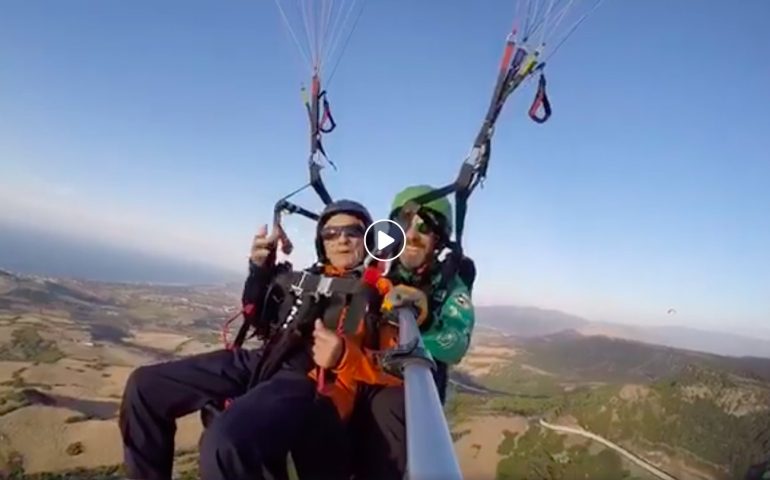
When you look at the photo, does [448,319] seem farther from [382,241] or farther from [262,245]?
[262,245]

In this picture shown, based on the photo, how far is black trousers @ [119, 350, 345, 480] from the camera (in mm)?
1622

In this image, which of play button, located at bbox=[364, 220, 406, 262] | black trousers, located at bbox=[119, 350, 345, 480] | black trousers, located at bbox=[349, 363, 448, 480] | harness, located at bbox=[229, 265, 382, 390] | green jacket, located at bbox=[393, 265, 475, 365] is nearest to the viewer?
black trousers, located at bbox=[119, 350, 345, 480]

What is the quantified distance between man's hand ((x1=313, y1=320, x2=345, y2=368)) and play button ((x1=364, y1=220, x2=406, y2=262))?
61 centimetres

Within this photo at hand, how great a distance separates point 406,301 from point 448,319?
0.49 m

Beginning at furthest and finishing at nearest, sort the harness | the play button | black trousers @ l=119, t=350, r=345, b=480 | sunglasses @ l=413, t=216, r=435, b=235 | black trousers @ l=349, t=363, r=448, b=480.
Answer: sunglasses @ l=413, t=216, r=435, b=235
the play button
the harness
black trousers @ l=349, t=363, r=448, b=480
black trousers @ l=119, t=350, r=345, b=480

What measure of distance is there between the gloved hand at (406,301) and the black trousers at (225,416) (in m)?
0.43

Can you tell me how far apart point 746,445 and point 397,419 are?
6.69m

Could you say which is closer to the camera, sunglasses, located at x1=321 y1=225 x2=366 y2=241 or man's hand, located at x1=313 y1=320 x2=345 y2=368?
man's hand, located at x1=313 y1=320 x2=345 y2=368

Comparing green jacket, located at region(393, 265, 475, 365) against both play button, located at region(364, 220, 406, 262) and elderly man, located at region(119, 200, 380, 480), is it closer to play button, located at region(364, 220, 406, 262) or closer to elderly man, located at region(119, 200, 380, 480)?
play button, located at region(364, 220, 406, 262)

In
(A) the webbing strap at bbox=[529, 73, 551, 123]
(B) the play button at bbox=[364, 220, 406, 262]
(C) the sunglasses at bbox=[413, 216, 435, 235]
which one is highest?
(A) the webbing strap at bbox=[529, 73, 551, 123]

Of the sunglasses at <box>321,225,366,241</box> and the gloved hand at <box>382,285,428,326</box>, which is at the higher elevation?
the sunglasses at <box>321,225,366,241</box>

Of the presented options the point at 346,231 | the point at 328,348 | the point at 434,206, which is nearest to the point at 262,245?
the point at 346,231

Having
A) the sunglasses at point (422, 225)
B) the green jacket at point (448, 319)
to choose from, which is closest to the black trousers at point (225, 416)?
→ the green jacket at point (448, 319)

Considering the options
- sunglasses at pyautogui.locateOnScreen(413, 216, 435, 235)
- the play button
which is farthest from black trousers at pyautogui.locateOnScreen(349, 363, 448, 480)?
sunglasses at pyautogui.locateOnScreen(413, 216, 435, 235)
